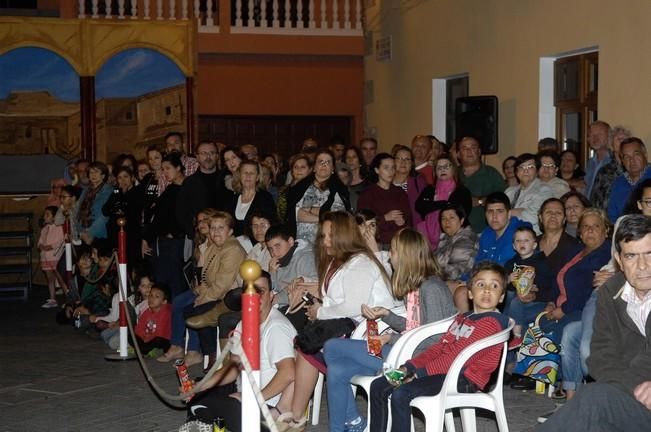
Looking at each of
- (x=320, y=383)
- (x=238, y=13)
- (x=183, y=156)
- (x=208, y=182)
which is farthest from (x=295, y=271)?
(x=238, y=13)

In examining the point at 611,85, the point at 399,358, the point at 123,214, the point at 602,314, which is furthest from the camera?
the point at 123,214

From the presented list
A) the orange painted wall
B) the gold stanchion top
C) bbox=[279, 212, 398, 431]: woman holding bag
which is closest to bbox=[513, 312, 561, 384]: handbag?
bbox=[279, 212, 398, 431]: woman holding bag

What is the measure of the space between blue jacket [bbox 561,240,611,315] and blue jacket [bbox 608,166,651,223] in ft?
4.16

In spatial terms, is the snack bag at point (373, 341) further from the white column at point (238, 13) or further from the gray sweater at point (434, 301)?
the white column at point (238, 13)

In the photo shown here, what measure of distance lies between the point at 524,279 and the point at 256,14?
43.3 ft

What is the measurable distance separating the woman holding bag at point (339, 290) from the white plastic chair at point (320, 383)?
0.05 metres

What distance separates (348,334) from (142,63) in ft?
33.2

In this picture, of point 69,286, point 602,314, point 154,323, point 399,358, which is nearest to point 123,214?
point 69,286

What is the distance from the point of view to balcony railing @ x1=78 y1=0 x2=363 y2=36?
18.9m

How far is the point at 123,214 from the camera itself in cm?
1203

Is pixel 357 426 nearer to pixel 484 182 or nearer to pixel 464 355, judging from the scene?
pixel 464 355

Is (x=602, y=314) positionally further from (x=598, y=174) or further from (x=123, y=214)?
(x=123, y=214)

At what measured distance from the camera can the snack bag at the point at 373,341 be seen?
260 inches

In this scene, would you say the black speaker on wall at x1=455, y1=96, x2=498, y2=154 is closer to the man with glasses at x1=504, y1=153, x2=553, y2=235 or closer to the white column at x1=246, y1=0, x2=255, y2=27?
the man with glasses at x1=504, y1=153, x2=553, y2=235
